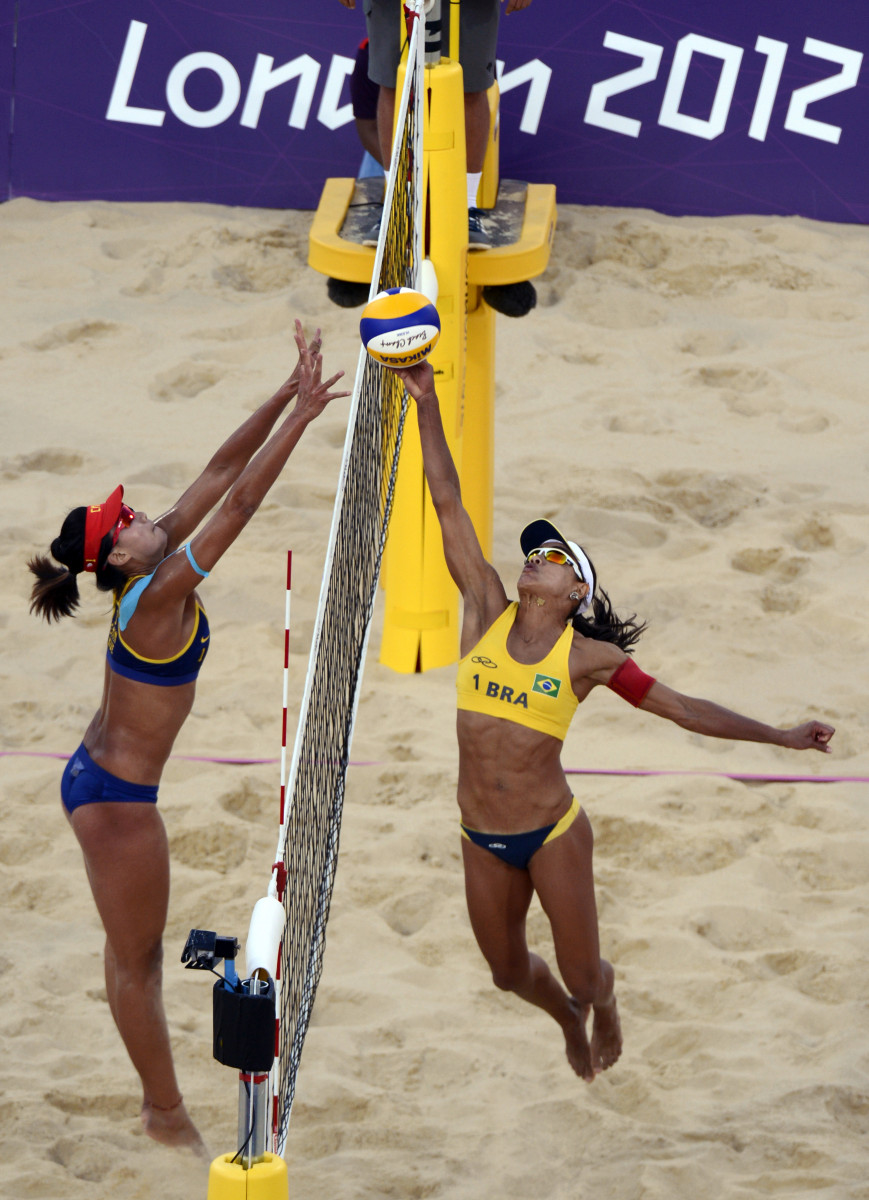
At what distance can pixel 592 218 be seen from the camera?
1013 cm

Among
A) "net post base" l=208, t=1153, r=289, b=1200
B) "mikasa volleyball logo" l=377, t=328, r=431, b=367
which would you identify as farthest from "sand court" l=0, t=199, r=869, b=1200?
"mikasa volleyball logo" l=377, t=328, r=431, b=367

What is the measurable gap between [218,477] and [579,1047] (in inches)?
82.8

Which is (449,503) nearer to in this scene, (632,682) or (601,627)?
(601,627)

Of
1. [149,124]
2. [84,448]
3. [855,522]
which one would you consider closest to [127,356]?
[84,448]

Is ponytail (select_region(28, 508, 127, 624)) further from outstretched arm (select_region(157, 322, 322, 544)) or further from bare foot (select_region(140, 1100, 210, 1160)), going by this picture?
bare foot (select_region(140, 1100, 210, 1160))

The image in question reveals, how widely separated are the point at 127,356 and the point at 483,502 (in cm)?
325

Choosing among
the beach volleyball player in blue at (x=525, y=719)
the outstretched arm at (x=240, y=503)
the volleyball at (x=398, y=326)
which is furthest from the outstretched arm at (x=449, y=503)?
the outstretched arm at (x=240, y=503)

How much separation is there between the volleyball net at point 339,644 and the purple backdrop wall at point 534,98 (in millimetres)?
4182

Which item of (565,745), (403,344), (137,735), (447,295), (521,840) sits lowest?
(565,745)

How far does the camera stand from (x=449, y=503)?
441 centimetres

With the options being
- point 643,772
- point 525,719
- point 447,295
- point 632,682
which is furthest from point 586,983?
point 447,295

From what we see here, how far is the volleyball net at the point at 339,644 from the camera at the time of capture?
3.77 meters

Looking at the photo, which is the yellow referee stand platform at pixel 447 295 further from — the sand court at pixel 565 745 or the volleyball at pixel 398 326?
the volleyball at pixel 398 326

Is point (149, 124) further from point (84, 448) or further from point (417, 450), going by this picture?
point (417, 450)
